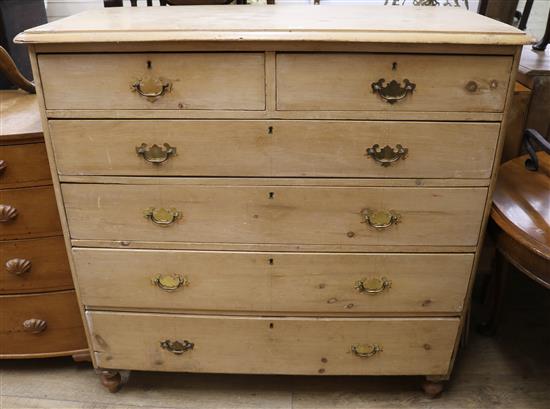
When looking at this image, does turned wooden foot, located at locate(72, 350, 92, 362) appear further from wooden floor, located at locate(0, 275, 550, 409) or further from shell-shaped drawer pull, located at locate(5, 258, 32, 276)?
shell-shaped drawer pull, located at locate(5, 258, 32, 276)

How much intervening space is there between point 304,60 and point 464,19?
0.48 m

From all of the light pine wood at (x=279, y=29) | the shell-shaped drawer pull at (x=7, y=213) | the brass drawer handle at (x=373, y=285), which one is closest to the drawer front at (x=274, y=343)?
the brass drawer handle at (x=373, y=285)

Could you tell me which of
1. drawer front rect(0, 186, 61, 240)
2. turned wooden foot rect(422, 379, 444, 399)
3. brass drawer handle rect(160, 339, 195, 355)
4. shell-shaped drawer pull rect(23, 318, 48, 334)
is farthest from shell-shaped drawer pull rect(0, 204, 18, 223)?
turned wooden foot rect(422, 379, 444, 399)

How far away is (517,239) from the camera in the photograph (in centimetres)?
127

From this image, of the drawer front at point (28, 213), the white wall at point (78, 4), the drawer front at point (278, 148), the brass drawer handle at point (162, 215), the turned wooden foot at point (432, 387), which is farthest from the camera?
the white wall at point (78, 4)

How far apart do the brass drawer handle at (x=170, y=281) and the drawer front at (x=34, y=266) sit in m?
0.34

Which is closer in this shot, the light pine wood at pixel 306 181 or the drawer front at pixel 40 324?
the light pine wood at pixel 306 181

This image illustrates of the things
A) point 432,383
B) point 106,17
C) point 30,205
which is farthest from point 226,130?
point 432,383

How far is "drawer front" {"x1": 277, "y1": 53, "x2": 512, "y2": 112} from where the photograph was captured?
1140mm

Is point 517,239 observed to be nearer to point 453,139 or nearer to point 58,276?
point 453,139

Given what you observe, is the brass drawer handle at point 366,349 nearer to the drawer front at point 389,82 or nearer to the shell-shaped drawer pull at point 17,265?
the drawer front at point 389,82

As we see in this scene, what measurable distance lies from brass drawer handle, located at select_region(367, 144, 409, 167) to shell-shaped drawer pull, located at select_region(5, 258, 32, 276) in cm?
107

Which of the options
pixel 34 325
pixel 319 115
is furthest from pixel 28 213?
pixel 319 115

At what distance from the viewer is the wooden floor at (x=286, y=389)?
159 cm
